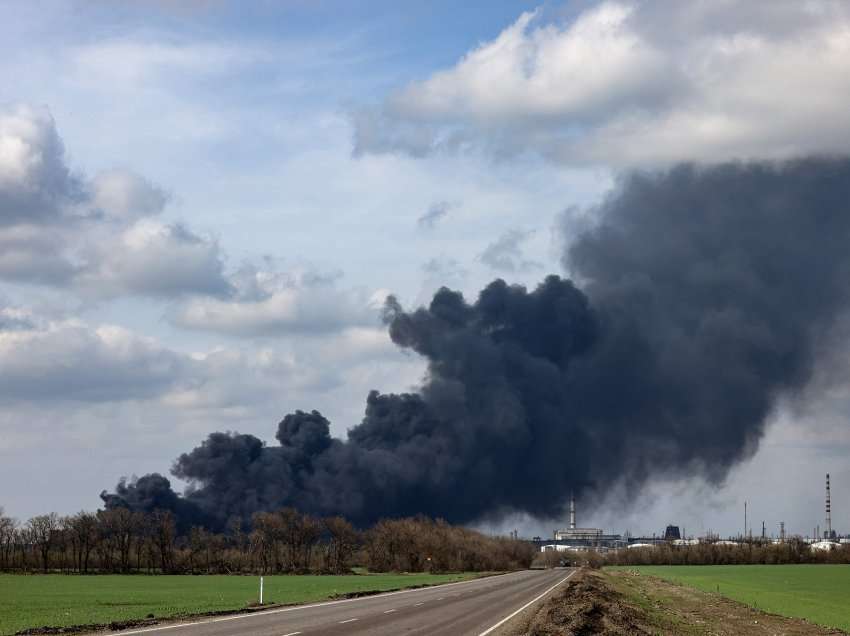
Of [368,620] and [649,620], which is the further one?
[649,620]

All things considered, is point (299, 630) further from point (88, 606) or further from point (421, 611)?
point (88, 606)

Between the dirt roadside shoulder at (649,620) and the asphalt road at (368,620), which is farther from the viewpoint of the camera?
the dirt roadside shoulder at (649,620)

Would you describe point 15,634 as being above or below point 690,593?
above

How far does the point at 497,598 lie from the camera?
74188 mm

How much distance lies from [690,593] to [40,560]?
444 feet

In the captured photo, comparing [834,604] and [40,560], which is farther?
[40,560]

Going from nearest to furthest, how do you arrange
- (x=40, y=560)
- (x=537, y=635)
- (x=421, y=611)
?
1. (x=537, y=635)
2. (x=421, y=611)
3. (x=40, y=560)

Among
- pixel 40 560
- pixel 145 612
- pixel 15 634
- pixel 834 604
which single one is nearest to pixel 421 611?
pixel 145 612

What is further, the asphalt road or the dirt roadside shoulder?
the dirt roadside shoulder

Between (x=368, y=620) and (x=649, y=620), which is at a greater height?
(x=368, y=620)

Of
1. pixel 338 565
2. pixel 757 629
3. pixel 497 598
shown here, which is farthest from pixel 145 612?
pixel 338 565

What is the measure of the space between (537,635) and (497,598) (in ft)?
115

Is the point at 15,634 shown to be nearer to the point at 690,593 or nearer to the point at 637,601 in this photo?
the point at 637,601

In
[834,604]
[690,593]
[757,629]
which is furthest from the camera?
[690,593]
